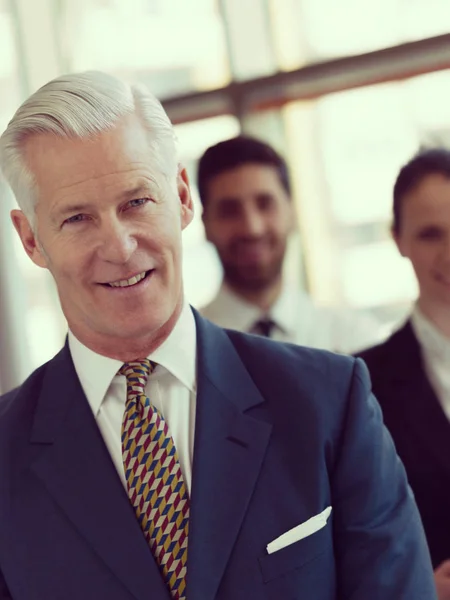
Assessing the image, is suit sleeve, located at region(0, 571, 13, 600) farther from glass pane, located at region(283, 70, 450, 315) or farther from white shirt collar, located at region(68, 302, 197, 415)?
glass pane, located at region(283, 70, 450, 315)

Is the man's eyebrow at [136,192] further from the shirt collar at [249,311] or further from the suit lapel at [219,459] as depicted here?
the shirt collar at [249,311]

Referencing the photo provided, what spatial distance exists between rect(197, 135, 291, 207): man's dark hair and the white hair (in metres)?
1.07

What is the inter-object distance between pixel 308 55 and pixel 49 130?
5.42 feet

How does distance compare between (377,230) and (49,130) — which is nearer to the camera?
(49,130)

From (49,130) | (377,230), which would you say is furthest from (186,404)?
(377,230)

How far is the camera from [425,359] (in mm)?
1869

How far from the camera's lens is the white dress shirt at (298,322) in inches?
91.3

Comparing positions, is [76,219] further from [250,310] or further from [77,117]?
[250,310]

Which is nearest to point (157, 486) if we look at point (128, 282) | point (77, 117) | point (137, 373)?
point (137, 373)

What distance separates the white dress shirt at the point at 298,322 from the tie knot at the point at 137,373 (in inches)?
40.2

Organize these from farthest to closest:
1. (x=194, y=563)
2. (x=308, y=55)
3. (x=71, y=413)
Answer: (x=308, y=55), (x=71, y=413), (x=194, y=563)

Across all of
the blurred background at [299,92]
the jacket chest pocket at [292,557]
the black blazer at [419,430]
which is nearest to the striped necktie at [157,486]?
the jacket chest pocket at [292,557]

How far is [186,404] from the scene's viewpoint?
130 centimetres

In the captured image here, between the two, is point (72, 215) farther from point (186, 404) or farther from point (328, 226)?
point (328, 226)
